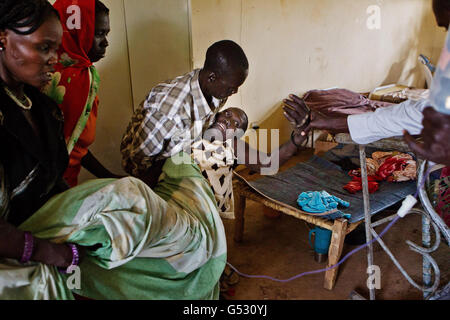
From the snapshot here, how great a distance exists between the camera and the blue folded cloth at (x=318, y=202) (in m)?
2.21

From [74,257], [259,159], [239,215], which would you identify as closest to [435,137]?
[74,257]

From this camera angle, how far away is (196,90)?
2.02m

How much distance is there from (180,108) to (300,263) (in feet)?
3.98


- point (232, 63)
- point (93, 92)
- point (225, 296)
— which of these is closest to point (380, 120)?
point (232, 63)

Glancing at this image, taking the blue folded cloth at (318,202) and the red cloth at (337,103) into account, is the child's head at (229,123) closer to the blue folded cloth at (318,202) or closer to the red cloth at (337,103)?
the blue folded cloth at (318,202)

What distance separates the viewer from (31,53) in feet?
4.32

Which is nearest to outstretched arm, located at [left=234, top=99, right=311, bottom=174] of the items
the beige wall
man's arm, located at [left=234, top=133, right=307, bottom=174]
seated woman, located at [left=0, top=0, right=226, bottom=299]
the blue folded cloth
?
man's arm, located at [left=234, top=133, right=307, bottom=174]

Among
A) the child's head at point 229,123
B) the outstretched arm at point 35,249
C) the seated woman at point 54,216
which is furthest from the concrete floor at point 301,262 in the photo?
the outstretched arm at point 35,249

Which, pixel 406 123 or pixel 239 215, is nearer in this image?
pixel 406 123

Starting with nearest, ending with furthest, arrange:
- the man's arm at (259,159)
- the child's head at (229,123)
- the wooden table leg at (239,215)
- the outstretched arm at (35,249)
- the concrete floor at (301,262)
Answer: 1. the outstretched arm at (35,249)
2. the concrete floor at (301,262)
3. the child's head at (229,123)
4. the wooden table leg at (239,215)
5. the man's arm at (259,159)

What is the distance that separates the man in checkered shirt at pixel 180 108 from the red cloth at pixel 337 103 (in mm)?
2046

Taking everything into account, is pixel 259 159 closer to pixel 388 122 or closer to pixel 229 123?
pixel 229 123

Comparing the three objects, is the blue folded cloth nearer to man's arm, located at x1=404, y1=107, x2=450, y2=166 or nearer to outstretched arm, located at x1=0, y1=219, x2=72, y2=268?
man's arm, located at x1=404, y1=107, x2=450, y2=166
